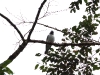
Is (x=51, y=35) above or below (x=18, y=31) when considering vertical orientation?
below

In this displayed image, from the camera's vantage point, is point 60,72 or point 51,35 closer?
point 60,72

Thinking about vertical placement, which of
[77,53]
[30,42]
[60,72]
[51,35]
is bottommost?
[51,35]

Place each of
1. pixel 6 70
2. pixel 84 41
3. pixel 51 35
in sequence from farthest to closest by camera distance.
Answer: pixel 51 35 < pixel 84 41 < pixel 6 70

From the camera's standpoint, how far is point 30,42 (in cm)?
391

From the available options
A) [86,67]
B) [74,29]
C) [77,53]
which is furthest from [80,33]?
[86,67]

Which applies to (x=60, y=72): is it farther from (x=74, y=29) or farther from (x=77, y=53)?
(x=74, y=29)

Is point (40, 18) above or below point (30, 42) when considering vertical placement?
above

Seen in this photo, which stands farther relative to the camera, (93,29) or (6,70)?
(93,29)

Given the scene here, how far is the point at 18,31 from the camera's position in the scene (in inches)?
150

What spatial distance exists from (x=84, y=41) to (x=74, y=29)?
35cm

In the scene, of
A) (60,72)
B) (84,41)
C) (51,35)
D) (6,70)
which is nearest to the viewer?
(6,70)

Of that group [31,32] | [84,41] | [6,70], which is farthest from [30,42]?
[6,70]

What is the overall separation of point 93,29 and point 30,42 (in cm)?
127

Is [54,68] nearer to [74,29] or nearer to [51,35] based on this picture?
[74,29]
